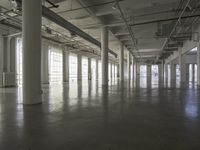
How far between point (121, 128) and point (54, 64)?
16.9m

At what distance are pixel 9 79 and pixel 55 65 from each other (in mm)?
7327

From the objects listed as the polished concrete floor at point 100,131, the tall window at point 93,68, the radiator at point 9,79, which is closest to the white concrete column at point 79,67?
the tall window at point 93,68

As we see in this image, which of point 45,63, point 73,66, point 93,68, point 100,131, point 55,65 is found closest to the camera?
point 100,131

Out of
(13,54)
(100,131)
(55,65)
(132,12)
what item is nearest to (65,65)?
(55,65)

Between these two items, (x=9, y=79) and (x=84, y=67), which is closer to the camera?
(x=9, y=79)

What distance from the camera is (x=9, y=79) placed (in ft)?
39.1

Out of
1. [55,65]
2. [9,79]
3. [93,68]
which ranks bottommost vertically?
[9,79]

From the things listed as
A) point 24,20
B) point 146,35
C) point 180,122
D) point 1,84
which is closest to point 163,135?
point 180,122

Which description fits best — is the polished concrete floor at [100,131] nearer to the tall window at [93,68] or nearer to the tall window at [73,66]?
the tall window at [73,66]

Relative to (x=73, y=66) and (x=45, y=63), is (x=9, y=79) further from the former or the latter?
(x=73, y=66)

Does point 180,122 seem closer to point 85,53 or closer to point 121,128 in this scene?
point 121,128

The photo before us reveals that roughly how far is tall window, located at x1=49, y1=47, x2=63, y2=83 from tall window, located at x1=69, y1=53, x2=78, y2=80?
200 cm

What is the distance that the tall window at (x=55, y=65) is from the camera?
713 inches

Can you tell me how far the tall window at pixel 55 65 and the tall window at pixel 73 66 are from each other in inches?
78.6
